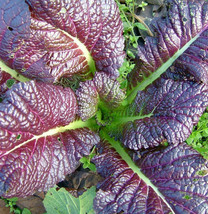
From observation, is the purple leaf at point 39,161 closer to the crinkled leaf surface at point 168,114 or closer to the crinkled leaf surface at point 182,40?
the crinkled leaf surface at point 168,114

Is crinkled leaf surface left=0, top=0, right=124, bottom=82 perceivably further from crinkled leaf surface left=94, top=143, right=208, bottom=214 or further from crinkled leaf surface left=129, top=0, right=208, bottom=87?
crinkled leaf surface left=94, top=143, right=208, bottom=214

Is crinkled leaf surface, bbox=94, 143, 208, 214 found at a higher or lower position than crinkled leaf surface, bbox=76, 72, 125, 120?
lower

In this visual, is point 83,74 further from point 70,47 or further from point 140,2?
point 140,2

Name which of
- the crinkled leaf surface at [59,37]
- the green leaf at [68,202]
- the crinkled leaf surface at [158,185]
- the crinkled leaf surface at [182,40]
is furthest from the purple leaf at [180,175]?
the crinkled leaf surface at [59,37]

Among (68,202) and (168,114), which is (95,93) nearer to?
(168,114)

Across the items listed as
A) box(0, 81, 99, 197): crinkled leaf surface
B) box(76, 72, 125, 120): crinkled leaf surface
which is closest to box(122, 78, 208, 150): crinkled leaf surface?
box(76, 72, 125, 120): crinkled leaf surface
